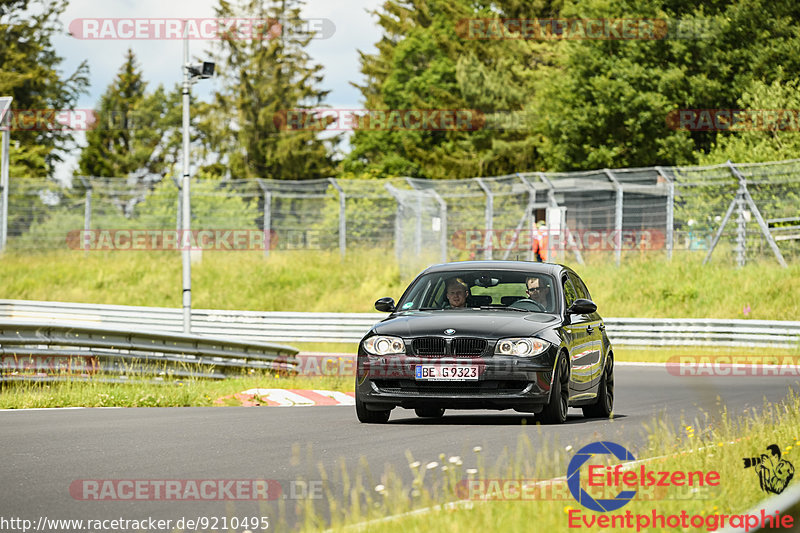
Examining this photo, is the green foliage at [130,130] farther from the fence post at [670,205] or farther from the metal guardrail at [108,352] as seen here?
the metal guardrail at [108,352]

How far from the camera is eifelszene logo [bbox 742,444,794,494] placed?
7.05m

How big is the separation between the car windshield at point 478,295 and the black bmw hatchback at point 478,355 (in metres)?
0.01

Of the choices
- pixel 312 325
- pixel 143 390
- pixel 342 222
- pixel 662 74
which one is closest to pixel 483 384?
pixel 143 390

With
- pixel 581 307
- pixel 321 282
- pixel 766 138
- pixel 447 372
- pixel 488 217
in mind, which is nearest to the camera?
pixel 447 372

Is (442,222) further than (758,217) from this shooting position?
Yes

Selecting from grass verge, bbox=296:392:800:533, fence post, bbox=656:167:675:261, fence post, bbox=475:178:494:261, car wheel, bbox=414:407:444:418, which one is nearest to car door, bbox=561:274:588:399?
car wheel, bbox=414:407:444:418

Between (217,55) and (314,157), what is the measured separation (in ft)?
28.0

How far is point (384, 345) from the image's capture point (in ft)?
36.9

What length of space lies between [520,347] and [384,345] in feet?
3.89

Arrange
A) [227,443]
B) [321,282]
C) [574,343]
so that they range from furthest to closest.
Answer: [321,282] < [574,343] < [227,443]

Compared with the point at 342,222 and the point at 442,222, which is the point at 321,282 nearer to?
the point at 342,222

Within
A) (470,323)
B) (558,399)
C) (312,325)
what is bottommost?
(312,325)

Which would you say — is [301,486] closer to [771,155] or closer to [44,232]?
[771,155]

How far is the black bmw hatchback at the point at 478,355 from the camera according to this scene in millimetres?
10977
